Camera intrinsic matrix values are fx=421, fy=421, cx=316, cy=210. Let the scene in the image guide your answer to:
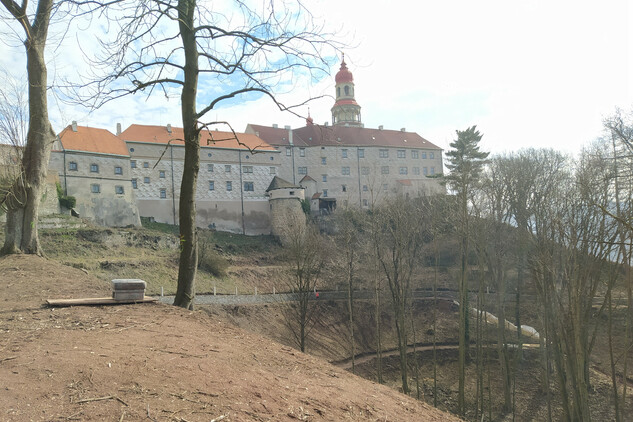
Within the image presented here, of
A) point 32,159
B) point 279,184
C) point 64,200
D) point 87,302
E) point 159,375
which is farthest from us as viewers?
point 279,184

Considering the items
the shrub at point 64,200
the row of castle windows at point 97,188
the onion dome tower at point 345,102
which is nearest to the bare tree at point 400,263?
the shrub at point 64,200

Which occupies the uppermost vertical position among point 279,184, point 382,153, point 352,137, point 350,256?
point 352,137

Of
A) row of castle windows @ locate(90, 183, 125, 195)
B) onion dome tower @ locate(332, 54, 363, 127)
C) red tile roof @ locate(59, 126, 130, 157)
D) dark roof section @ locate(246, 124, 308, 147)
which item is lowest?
row of castle windows @ locate(90, 183, 125, 195)

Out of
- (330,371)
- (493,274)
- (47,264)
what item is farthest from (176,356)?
(493,274)

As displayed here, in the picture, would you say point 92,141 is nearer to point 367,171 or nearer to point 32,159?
point 32,159

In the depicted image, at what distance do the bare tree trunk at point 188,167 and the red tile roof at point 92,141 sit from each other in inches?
1435

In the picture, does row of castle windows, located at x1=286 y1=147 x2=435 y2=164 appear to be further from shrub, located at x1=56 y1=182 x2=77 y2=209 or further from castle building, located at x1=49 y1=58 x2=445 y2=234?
shrub, located at x1=56 y1=182 x2=77 y2=209

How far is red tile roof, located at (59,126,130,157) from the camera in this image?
3897 cm

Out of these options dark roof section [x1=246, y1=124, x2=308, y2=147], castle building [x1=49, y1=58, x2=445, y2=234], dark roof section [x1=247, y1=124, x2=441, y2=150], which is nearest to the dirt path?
castle building [x1=49, y1=58, x2=445, y2=234]

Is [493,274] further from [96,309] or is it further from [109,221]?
[109,221]

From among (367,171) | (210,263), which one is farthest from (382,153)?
(210,263)

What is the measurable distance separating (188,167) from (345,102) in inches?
2471

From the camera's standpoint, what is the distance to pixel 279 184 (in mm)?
51156

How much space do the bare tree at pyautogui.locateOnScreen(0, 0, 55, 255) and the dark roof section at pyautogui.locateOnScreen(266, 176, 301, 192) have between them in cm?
3885
